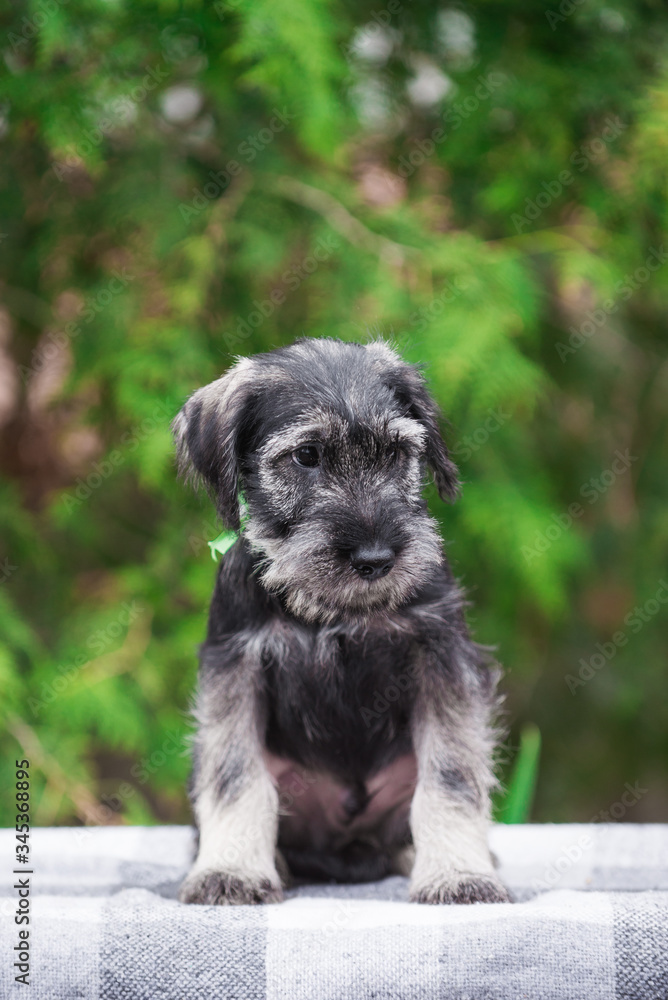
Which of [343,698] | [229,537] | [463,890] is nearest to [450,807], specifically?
[463,890]

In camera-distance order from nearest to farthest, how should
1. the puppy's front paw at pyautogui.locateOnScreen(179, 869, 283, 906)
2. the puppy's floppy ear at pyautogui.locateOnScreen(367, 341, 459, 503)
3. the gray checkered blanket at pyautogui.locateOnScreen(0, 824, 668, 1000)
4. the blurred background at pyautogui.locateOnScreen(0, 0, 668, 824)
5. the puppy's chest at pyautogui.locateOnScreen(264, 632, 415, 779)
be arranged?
the gray checkered blanket at pyautogui.locateOnScreen(0, 824, 668, 1000) → the puppy's front paw at pyautogui.locateOnScreen(179, 869, 283, 906) → the puppy's chest at pyautogui.locateOnScreen(264, 632, 415, 779) → the puppy's floppy ear at pyautogui.locateOnScreen(367, 341, 459, 503) → the blurred background at pyautogui.locateOnScreen(0, 0, 668, 824)

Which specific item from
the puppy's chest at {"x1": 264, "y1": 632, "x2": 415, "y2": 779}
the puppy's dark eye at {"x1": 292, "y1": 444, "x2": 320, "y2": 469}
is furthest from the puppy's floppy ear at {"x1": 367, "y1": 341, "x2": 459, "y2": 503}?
the puppy's chest at {"x1": 264, "y1": 632, "x2": 415, "y2": 779}

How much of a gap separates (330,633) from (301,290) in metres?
2.75

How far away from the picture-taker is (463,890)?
2.15 m

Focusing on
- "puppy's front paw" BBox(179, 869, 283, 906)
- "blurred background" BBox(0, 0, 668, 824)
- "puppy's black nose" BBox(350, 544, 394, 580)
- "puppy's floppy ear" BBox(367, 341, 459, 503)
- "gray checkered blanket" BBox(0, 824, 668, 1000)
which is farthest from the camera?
"blurred background" BBox(0, 0, 668, 824)

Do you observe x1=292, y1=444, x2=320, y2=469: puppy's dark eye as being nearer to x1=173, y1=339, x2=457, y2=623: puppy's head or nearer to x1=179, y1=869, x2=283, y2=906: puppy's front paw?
x1=173, y1=339, x2=457, y2=623: puppy's head

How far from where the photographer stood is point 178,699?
4414 millimetres

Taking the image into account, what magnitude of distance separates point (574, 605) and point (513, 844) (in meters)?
2.75

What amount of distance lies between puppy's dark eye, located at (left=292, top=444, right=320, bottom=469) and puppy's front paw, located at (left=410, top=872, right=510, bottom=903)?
963 mm

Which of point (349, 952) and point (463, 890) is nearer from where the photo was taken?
point (349, 952)

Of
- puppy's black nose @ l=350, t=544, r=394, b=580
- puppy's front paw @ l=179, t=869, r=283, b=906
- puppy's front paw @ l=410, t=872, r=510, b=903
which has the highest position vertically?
puppy's black nose @ l=350, t=544, r=394, b=580

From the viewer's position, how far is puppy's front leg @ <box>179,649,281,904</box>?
2.23m

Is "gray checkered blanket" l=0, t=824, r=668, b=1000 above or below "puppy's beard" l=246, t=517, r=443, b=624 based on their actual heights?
below

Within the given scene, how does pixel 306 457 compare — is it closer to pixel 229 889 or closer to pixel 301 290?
pixel 229 889
